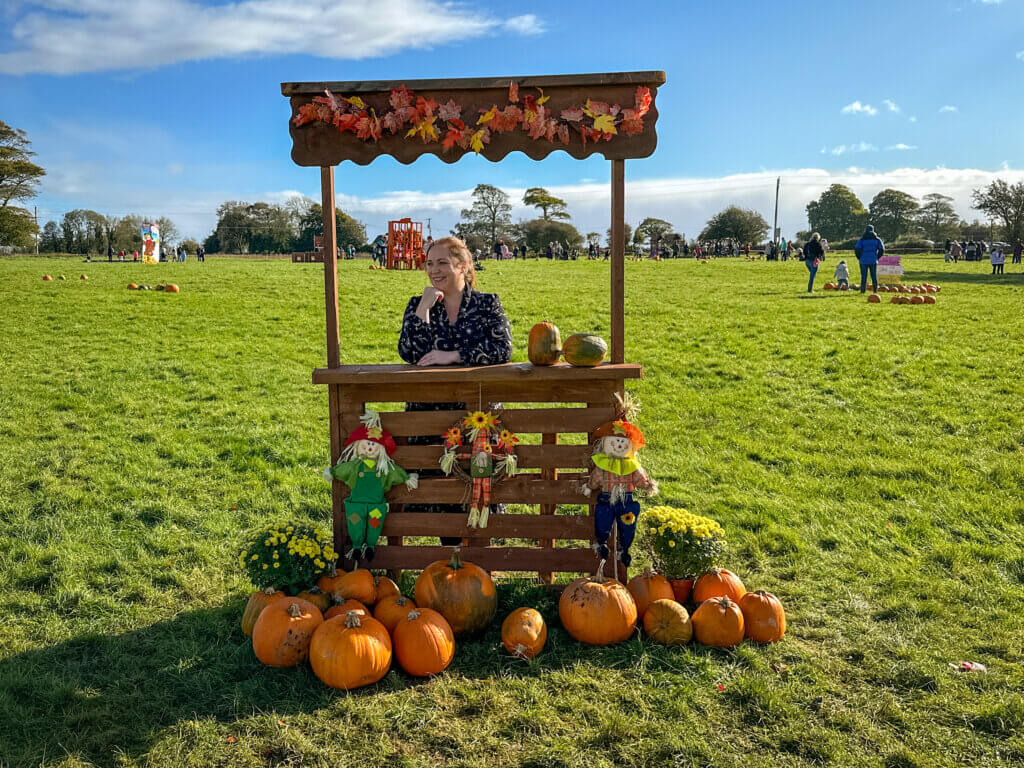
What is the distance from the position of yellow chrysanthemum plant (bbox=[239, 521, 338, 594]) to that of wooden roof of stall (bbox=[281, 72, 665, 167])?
236 cm

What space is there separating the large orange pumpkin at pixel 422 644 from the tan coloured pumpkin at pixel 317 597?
0.58 meters

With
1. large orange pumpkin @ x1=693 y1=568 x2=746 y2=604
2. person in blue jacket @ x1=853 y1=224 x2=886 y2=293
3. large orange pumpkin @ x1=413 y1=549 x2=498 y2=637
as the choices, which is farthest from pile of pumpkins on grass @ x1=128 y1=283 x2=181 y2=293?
person in blue jacket @ x1=853 y1=224 x2=886 y2=293

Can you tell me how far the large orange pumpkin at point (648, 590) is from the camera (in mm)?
4555

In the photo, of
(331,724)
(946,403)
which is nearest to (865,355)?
(946,403)

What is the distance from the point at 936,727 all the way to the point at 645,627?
60.1 inches

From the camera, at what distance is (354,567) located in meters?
4.85

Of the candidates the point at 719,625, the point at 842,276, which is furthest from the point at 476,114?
the point at 842,276

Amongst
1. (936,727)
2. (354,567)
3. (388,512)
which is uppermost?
(388,512)

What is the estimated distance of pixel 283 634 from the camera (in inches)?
160

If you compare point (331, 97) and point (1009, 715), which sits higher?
point (331, 97)

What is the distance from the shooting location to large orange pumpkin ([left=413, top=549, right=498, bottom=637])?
4.34 metres

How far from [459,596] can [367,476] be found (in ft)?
3.13

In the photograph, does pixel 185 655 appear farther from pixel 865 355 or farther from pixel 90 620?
pixel 865 355

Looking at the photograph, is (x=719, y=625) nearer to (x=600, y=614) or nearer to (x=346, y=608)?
(x=600, y=614)
